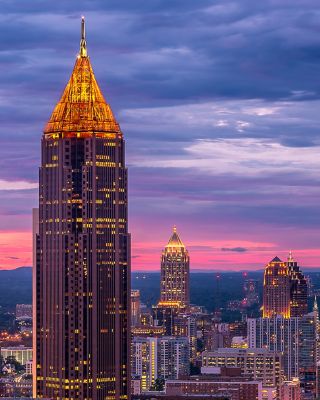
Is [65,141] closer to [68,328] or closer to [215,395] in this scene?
[68,328]

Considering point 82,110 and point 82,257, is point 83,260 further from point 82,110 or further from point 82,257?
point 82,110

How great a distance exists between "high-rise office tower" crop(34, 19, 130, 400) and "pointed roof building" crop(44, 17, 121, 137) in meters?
0.07

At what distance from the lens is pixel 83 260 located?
132375 mm

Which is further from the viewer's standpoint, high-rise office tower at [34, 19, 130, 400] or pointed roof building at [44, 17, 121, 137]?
pointed roof building at [44, 17, 121, 137]

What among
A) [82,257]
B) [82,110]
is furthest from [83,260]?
[82,110]

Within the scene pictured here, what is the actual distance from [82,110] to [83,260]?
11002 millimetres

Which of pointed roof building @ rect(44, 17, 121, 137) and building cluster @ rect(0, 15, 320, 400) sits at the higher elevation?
pointed roof building @ rect(44, 17, 121, 137)

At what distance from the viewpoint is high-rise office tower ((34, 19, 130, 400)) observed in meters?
132

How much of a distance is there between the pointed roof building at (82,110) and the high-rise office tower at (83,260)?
0.07 meters

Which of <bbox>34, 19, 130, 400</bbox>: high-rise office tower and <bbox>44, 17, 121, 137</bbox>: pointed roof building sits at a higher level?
<bbox>44, 17, 121, 137</bbox>: pointed roof building

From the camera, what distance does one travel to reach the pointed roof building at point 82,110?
134 metres

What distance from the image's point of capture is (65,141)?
436 feet

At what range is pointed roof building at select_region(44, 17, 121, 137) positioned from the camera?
5261 inches

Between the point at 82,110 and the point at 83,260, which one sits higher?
the point at 82,110
